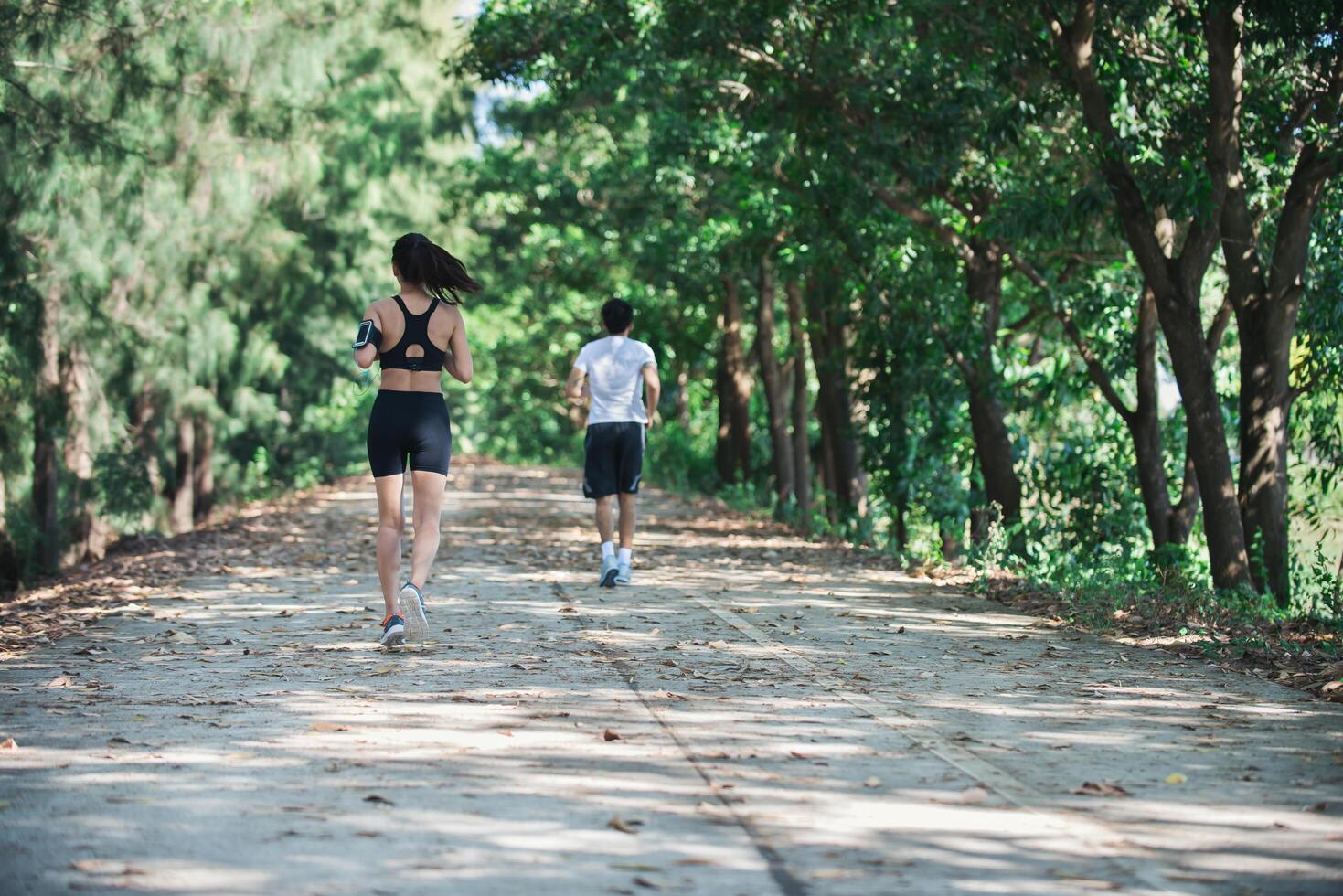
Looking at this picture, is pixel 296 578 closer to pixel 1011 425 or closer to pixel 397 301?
pixel 397 301

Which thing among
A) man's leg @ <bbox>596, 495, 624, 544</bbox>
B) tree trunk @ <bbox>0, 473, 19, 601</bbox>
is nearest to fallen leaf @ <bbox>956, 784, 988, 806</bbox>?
man's leg @ <bbox>596, 495, 624, 544</bbox>

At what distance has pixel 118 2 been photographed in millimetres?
14719

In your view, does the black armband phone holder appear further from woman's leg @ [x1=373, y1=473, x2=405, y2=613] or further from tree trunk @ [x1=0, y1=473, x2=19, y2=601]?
tree trunk @ [x1=0, y1=473, x2=19, y2=601]

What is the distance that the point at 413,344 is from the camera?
26.4 ft

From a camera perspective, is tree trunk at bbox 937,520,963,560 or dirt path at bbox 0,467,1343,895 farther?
tree trunk at bbox 937,520,963,560

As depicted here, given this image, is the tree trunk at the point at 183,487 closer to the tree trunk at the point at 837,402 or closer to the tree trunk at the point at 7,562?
the tree trunk at the point at 7,562

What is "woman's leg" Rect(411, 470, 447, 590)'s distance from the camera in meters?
8.11

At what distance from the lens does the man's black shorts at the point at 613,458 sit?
37.6 feet

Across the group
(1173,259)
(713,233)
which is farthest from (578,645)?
(713,233)

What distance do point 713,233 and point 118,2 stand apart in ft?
27.8

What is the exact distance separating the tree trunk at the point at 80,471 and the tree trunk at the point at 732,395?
33.6 ft

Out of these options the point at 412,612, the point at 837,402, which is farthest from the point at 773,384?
the point at 412,612

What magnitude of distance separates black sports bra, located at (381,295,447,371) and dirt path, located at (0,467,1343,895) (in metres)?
1.59

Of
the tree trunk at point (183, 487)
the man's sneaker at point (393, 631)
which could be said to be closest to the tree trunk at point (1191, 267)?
the man's sneaker at point (393, 631)
